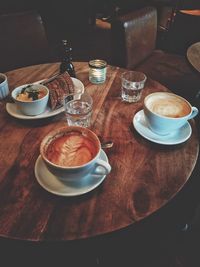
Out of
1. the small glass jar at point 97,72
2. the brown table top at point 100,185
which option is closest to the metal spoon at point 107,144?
the brown table top at point 100,185

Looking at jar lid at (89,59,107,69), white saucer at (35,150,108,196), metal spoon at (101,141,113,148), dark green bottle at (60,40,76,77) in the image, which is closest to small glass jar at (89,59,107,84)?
jar lid at (89,59,107,69)

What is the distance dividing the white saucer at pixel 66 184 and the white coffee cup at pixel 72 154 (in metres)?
0.04

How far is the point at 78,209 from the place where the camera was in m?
0.72

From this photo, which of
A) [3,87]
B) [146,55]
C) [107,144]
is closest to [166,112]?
[107,144]

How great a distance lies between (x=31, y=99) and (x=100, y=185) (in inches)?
19.7

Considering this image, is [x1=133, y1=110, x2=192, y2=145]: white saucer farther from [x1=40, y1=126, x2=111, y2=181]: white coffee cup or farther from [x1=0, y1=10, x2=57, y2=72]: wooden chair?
[x1=0, y1=10, x2=57, y2=72]: wooden chair

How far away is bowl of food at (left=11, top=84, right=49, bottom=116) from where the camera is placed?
100 cm

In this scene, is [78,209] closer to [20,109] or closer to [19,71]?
[20,109]

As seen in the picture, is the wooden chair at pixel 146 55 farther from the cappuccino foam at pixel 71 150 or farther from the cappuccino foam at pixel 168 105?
the cappuccino foam at pixel 71 150

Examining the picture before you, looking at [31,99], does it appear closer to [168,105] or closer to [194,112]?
[168,105]

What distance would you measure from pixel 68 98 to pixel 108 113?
20 centimetres

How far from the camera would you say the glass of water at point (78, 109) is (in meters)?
1.03

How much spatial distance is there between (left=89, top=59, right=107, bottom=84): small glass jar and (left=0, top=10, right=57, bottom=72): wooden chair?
845 millimetres

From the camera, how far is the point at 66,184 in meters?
0.76
